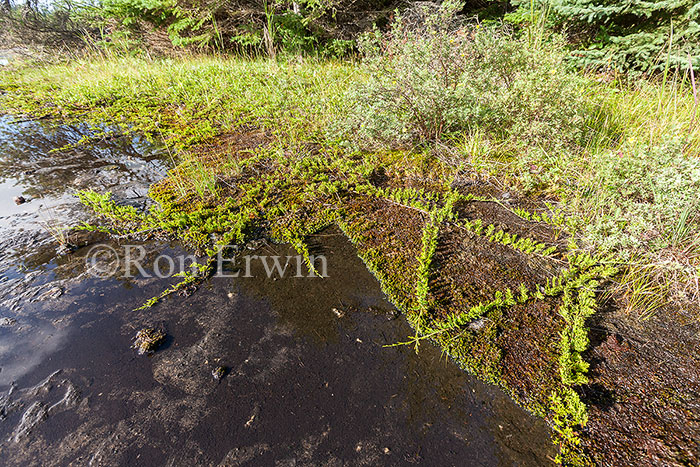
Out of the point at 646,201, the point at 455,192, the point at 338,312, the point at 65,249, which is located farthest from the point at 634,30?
the point at 65,249

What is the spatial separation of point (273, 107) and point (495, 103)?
343 cm

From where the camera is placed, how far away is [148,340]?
1.91m

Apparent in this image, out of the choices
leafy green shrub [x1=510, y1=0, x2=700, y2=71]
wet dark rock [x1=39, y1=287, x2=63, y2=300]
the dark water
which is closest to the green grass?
the dark water

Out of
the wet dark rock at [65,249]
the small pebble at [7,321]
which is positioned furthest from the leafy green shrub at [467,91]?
the small pebble at [7,321]

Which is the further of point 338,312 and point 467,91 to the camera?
point 467,91

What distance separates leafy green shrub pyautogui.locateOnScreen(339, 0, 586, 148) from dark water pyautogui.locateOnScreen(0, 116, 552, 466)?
7.28 feet

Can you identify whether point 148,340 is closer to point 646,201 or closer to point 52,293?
point 52,293

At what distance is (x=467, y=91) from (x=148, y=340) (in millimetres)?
3706

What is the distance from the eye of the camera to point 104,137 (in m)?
4.87

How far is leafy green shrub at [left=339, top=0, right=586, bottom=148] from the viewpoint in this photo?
3.29 metres

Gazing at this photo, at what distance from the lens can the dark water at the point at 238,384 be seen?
4.78 ft

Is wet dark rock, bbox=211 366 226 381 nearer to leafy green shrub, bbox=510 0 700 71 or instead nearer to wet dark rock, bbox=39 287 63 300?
wet dark rock, bbox=39 287 63 300

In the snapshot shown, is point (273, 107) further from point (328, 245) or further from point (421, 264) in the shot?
point (421, 264)

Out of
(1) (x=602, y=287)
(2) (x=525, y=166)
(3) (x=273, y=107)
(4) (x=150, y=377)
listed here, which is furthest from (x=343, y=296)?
(3) (x=273, y=107)
